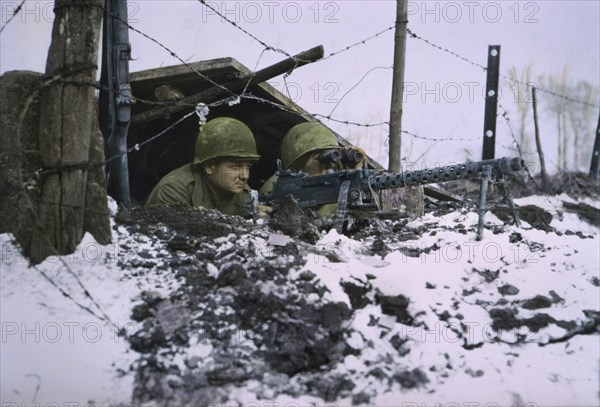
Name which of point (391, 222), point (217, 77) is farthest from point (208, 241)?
point (217, 77)

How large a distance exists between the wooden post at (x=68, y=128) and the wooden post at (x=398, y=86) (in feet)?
16.2

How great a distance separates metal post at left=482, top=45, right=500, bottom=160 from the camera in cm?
1121

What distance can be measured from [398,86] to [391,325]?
5102mm

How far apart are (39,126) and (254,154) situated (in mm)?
3152

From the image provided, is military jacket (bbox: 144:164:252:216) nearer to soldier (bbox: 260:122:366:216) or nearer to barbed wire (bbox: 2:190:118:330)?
soldier (bbox: 260:122:366:216)

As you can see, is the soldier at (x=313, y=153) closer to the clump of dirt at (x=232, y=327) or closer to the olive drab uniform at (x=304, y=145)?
the olive drab uniform at (x=304, y=145)

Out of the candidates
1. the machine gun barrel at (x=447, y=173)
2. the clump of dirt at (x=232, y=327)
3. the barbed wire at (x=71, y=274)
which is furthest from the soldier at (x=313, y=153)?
the barbed wire at (x=71, y=274)

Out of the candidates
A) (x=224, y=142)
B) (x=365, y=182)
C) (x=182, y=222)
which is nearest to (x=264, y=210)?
(x=224, y=142)

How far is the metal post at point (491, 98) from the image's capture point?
36.8 feet

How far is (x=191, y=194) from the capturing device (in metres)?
7.63

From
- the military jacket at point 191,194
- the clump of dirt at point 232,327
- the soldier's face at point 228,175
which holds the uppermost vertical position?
the soldier's face at point 228,175

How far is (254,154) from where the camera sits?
25.6 feet

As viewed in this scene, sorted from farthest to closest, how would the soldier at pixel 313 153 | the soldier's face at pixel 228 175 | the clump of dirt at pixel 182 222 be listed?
the soldier at pixel 313 153, the soldier's face at pixel 228 175, the clump of dirt at pixel 182 222

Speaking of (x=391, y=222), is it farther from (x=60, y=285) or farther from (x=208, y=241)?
(x=60, y=285)
